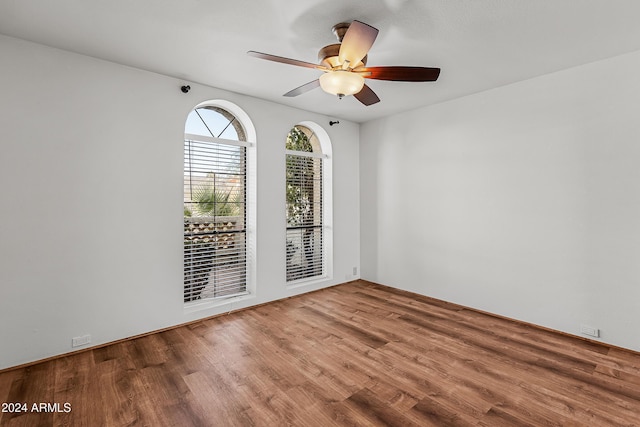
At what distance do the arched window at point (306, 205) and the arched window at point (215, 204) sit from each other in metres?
0.74

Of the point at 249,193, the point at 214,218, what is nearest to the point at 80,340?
the point at 214,218

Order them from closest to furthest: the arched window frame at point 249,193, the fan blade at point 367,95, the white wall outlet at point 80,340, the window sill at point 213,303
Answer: the fan blade at point 367,95, the white wall outlet at point 80,340, the window sill at point 213,303, the arched window frame at point 249,193

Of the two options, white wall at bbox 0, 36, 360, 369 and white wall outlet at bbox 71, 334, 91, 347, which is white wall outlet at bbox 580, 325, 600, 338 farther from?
white wall outlet at bbox 71, 334, 91, 347

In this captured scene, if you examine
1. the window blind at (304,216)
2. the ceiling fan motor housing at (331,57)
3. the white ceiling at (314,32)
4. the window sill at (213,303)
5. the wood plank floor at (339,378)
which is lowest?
the wood plank floor at (339,378)

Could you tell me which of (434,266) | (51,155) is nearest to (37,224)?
(51,155)

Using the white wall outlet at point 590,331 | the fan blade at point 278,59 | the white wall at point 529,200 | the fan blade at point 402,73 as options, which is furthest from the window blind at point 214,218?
the white wall outlet at point 590,331

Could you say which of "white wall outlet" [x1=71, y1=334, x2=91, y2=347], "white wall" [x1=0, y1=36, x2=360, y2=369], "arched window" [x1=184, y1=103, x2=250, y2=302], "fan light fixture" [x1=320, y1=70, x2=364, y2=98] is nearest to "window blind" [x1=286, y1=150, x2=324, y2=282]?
"arched window" [x1=184, y1=103, x2=250, y2=302]

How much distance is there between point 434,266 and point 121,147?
13.2ft

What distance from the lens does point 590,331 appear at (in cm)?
291

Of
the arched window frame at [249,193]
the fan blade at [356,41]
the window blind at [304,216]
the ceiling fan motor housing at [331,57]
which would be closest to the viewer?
the fan blade at [356,41]

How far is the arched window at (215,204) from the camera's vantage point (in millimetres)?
3521

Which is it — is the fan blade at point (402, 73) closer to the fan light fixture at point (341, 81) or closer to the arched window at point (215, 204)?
the fan light fixture at point (341, 81)

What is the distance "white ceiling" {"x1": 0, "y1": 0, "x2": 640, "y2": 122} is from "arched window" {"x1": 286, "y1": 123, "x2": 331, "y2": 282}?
1.50m

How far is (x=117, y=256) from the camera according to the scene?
290cm
